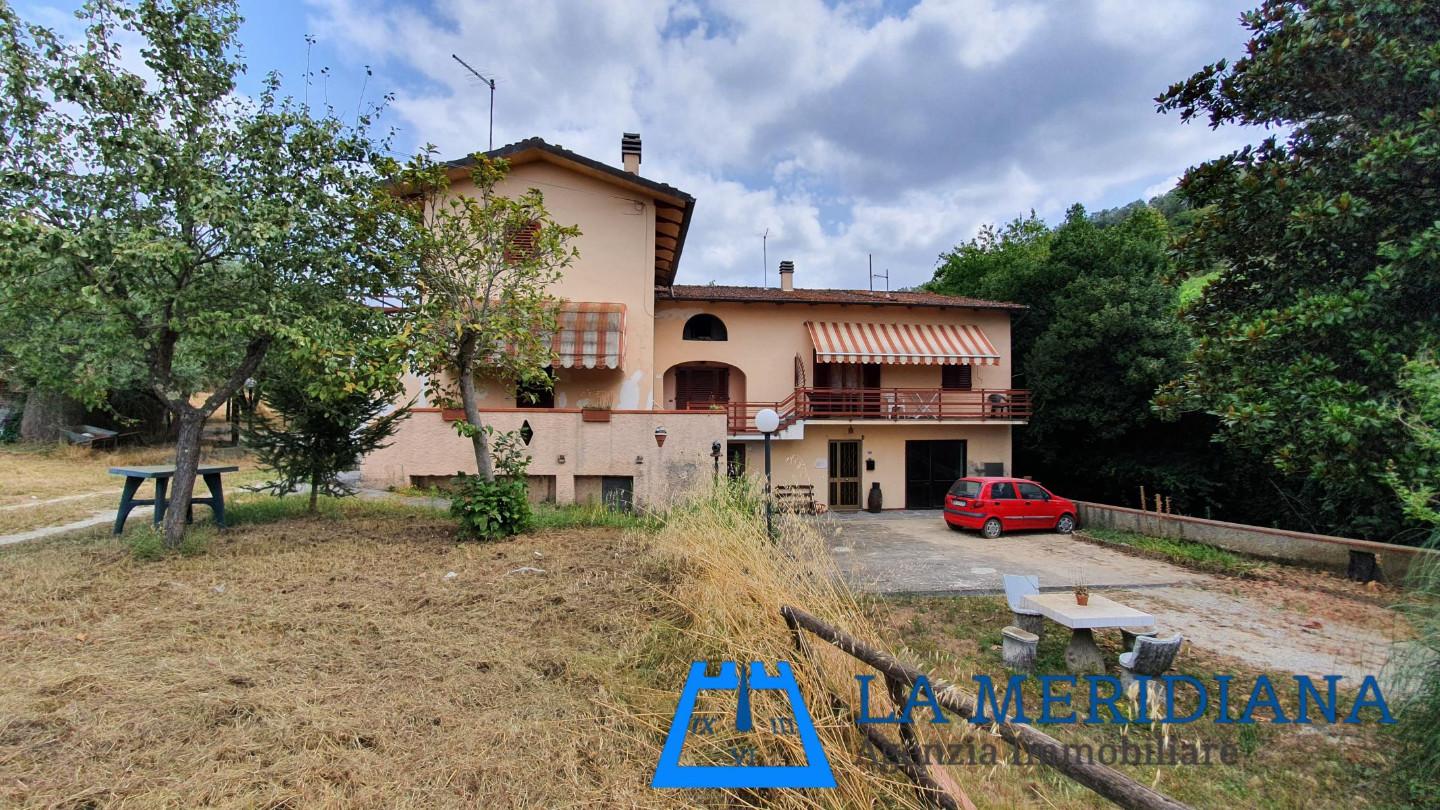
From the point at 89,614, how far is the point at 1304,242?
13.0 metres

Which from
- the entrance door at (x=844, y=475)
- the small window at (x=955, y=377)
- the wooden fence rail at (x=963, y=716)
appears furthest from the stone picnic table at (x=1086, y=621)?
the small window at (x=955, y=377)

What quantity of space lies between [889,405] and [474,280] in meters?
15.3

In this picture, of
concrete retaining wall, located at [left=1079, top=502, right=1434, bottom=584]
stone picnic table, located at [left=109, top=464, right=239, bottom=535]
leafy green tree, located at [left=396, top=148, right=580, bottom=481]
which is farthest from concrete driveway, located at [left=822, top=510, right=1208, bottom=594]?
stone picnic table, located at [left=109, top=464, right=239, bottom=535]

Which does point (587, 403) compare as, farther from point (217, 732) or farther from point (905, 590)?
point (217, 732)

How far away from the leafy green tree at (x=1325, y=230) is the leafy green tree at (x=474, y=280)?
29.1 ft

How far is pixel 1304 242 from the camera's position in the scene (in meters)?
5.82

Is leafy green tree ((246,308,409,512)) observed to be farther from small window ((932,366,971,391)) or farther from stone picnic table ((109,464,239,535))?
small window ((932,366,971,391))

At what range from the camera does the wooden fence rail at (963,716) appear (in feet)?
7.23

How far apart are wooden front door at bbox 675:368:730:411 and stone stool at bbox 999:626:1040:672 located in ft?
49.7

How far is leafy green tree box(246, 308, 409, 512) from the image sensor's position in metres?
8.48

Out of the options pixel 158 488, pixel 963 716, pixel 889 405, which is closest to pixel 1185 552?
pixel 889 405

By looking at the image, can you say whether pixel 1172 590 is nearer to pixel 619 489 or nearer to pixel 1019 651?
pixel 1019 651

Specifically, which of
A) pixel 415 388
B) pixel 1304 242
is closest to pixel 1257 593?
pixel 1304 242

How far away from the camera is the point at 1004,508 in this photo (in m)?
15.8
